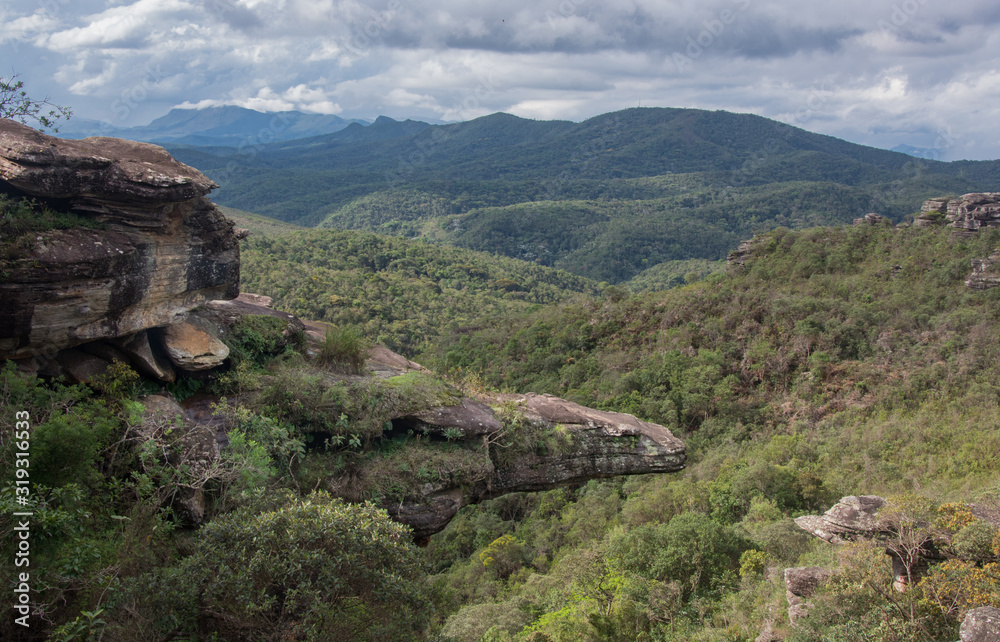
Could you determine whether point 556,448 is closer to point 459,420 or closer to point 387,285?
point 459,420

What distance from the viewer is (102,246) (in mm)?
8641

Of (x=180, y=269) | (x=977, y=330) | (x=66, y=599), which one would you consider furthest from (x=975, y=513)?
(x=977, y=330)

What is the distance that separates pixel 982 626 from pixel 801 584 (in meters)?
4.64

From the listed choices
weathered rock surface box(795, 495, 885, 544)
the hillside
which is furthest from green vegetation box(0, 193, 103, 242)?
weathered rock surface box(795, 495, 885, 544)

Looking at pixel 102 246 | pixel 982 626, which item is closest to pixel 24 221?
pixel 102 246

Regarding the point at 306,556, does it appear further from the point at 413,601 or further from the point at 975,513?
the point at 975,513

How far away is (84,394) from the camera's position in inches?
326

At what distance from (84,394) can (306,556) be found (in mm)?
4844

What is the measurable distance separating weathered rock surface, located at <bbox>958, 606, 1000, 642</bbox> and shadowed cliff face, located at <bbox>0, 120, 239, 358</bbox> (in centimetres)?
1326

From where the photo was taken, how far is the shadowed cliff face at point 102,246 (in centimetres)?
806

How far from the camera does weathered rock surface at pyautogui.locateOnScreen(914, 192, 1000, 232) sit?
140 feet

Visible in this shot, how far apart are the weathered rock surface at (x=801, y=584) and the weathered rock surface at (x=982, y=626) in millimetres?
3526

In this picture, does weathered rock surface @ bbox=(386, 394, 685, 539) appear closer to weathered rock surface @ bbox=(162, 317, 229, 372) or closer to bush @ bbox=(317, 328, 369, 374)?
bush @ bbox=(317, 328, 369, 374)

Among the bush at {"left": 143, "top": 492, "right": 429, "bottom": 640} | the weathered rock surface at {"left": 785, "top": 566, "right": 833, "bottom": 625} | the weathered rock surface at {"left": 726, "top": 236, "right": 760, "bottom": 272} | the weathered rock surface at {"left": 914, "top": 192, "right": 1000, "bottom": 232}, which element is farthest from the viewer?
the weathered rock surface at {"left": 726, "top": 236, "right": 760, "bottom": 272}
